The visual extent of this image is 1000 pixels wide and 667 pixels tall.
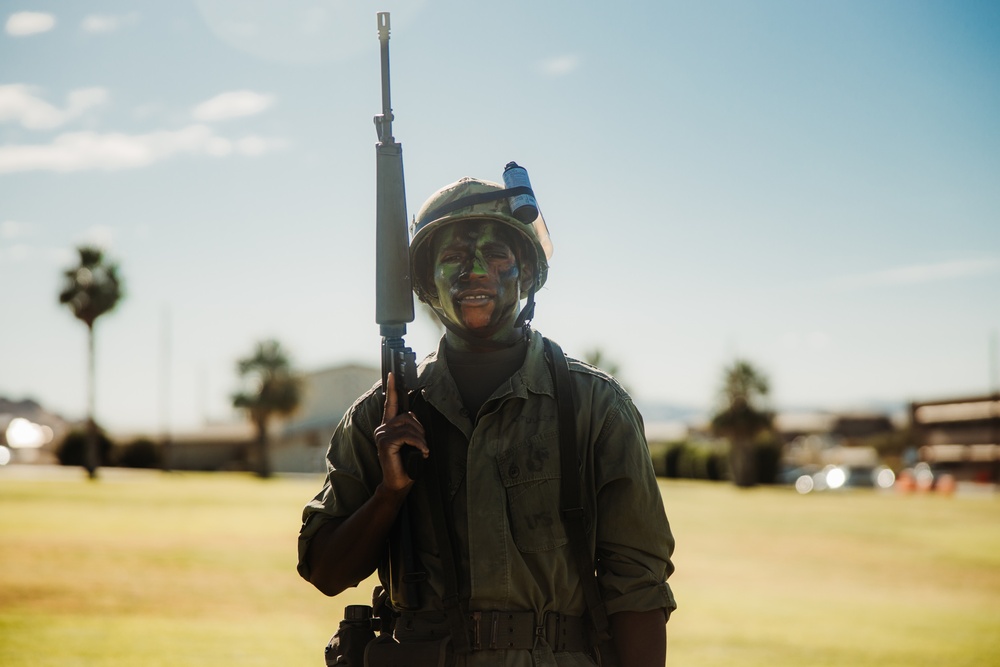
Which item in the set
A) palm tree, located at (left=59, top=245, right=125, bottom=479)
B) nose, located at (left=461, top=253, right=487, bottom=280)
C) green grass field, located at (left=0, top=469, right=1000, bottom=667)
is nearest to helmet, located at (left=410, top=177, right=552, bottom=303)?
nose, located at (left=461, top=253, right=487, bottom=280)

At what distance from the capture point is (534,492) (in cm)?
295

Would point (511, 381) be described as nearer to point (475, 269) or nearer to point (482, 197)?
point (475, 269)

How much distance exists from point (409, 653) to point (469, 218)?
137cm

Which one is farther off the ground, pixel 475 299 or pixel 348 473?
pixel 475 299

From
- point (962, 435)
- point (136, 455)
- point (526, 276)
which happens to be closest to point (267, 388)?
point (136, 455)

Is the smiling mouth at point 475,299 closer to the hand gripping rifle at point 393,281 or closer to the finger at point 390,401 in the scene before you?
the hand gripping rifle at point 393,281

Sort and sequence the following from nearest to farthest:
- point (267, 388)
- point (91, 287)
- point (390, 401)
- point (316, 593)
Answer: point (390, 401)
point (316, 593)
point (91, 287)
point (267, 388)

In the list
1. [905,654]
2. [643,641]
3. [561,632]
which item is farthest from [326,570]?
[905,654]

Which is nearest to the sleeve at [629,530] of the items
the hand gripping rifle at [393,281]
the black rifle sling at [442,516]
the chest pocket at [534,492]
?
the chest pocket at [534,492]

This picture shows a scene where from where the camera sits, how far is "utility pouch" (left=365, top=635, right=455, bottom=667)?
112 inches

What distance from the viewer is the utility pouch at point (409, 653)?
2854mm

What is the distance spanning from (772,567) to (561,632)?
18.6 metres

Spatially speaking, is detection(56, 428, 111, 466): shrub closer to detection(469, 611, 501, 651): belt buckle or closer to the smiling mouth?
the smiling mouth

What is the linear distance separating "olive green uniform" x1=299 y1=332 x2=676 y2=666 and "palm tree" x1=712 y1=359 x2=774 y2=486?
7201cm
